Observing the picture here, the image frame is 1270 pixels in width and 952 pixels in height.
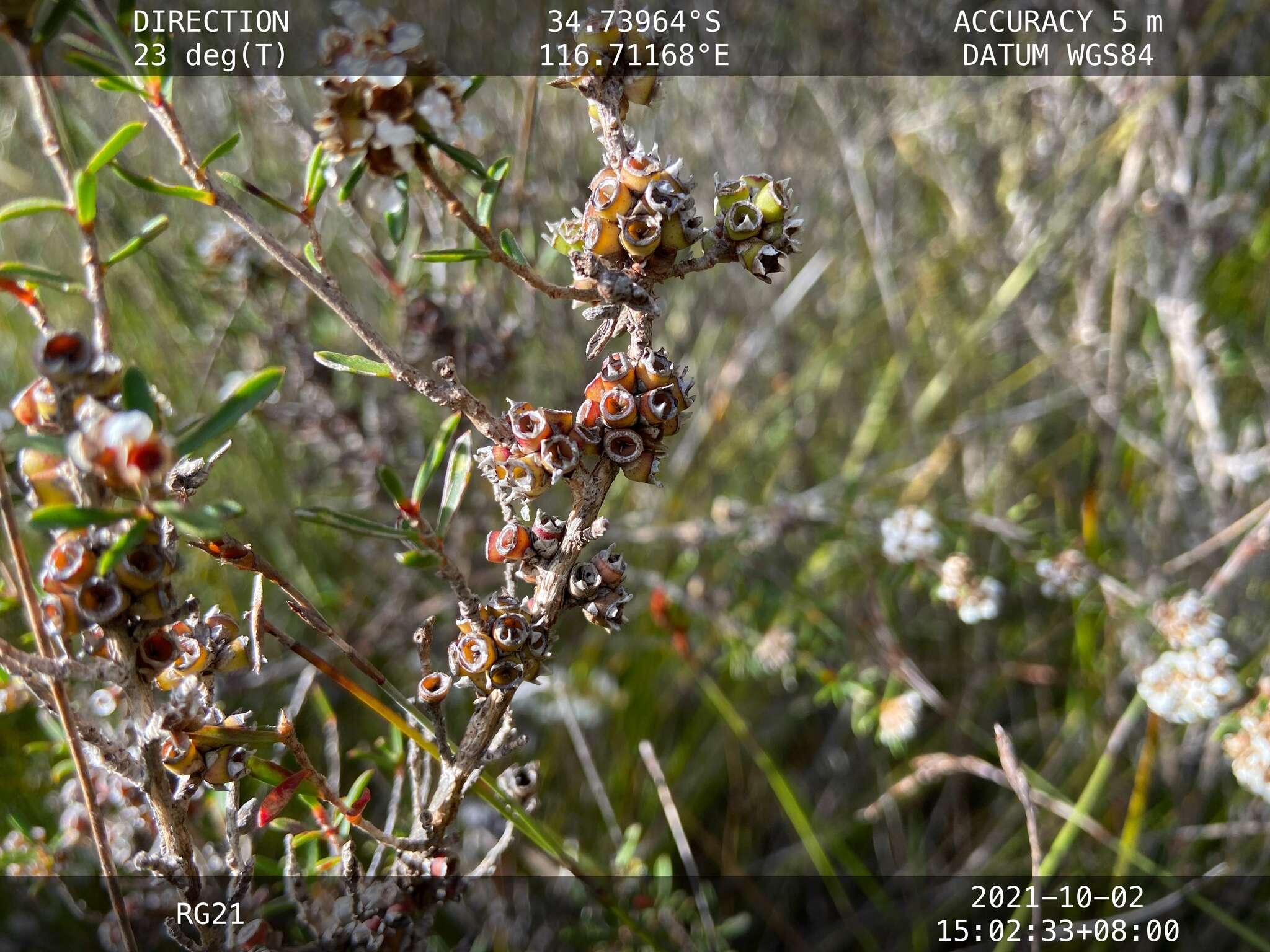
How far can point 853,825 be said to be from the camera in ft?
6.35

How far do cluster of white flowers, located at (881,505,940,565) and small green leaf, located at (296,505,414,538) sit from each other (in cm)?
109

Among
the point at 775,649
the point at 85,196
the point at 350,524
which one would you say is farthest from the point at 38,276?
the point at 775,649

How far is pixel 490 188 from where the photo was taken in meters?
0.80

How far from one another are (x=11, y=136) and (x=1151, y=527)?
10.4 ft

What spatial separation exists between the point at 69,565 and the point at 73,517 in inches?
2.6

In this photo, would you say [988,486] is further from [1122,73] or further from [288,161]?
[288,161]

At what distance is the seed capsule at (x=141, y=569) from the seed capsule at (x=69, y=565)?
2cm

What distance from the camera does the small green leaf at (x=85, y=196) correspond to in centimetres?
61

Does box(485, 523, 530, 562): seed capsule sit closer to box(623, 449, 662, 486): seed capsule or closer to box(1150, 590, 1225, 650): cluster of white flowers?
box(623, 449, 662, 486): seed capsule

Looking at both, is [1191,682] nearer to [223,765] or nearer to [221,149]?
[223,765]

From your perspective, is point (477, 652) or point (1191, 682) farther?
point (1191, 682)

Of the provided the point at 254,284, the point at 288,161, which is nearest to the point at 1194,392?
the point at 254,284

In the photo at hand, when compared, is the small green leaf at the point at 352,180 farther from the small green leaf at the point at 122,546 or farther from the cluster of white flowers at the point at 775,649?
the cluster of white flowers at the point at 775,649

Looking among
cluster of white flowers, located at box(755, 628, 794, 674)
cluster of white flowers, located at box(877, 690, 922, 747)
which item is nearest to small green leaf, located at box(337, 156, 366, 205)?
cluster of white flowers, located at box(755, 628, 794, 674)
